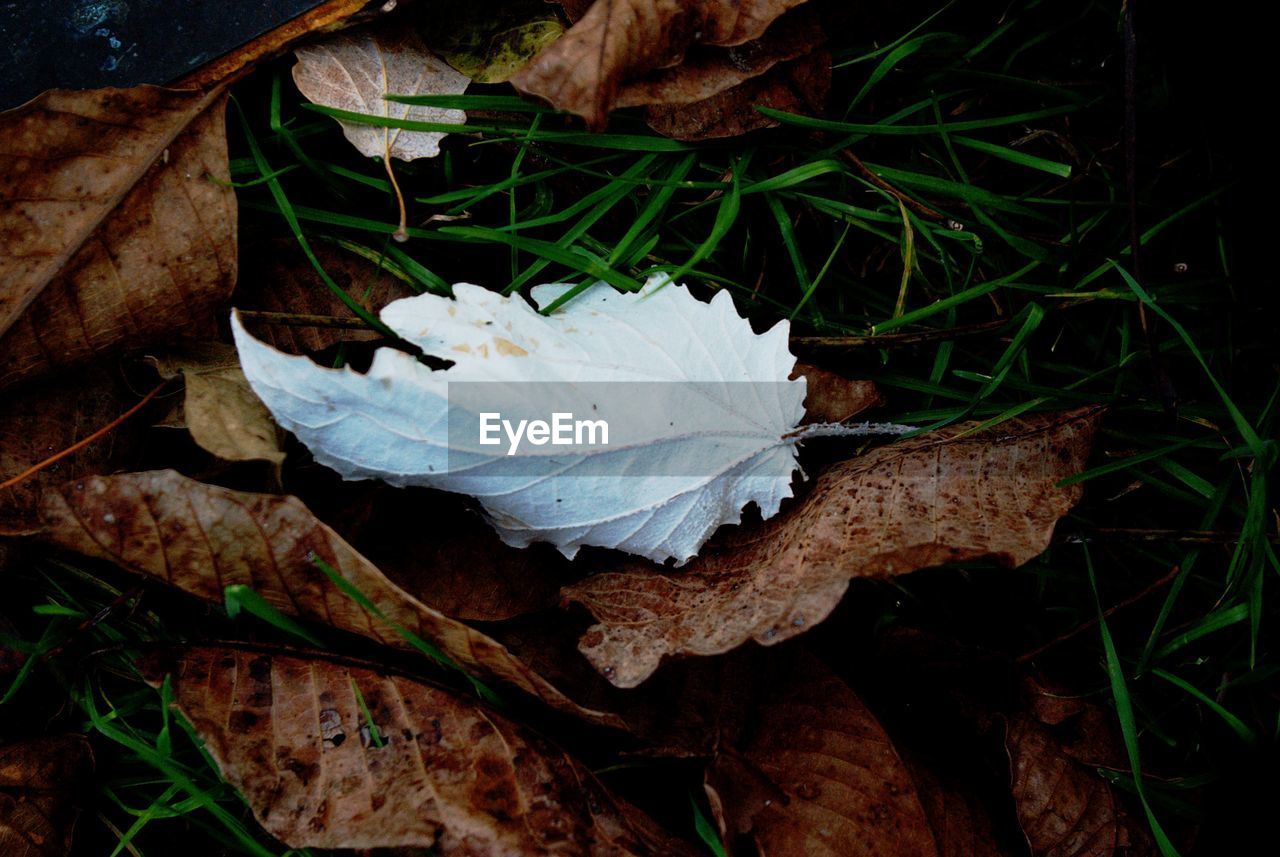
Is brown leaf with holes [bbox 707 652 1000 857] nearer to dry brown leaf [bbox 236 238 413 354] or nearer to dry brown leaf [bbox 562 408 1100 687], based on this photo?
dry brown leaf [bbox 562 408 1100 687]

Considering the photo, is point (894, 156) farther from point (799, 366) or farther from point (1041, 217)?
point (799, 366)

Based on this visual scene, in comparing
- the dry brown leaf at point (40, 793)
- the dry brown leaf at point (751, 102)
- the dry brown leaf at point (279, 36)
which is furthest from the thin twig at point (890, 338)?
the dry brown leaf at point (40, 793)

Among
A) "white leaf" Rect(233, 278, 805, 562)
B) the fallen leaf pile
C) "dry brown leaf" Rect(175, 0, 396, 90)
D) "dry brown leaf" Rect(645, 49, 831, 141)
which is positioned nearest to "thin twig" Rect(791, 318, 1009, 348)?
the fallen leaf pile

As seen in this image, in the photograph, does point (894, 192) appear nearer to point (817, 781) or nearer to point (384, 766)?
point (817, 781)

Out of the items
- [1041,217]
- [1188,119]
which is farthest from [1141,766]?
[1188,119]

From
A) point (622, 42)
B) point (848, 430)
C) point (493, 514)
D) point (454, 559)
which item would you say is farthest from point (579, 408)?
point (622, 42)
